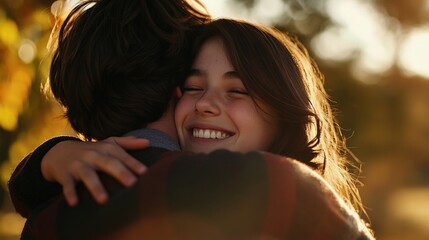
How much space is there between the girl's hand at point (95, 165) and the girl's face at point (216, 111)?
59 cm

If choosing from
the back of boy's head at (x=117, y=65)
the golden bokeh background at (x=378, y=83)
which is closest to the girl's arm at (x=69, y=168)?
the back of boy's head at (x=117, y=65)

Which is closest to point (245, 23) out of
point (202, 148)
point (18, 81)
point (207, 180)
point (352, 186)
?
point (202, 148)

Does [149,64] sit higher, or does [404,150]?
[149,64]

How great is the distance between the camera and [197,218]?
162cm

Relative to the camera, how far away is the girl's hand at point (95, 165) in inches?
65.0

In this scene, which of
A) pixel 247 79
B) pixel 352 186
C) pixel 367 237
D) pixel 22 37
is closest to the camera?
pixel 367 237

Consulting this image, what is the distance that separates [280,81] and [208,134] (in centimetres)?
31

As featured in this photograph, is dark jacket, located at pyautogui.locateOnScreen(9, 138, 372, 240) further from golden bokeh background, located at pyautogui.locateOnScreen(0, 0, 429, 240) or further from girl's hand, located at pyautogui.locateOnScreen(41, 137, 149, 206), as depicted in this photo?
golden bokeh background, located at pyautogui.locateOnScreen(0, 0, 429, 240)

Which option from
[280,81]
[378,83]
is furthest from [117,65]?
[378,83]

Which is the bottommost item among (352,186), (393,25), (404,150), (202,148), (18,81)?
(404,150)

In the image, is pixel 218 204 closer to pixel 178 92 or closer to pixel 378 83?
pixel 178 92

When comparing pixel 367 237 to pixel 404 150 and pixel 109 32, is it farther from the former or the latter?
pixel 404 150

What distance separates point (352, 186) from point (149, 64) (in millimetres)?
1292

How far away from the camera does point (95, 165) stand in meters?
1.72
